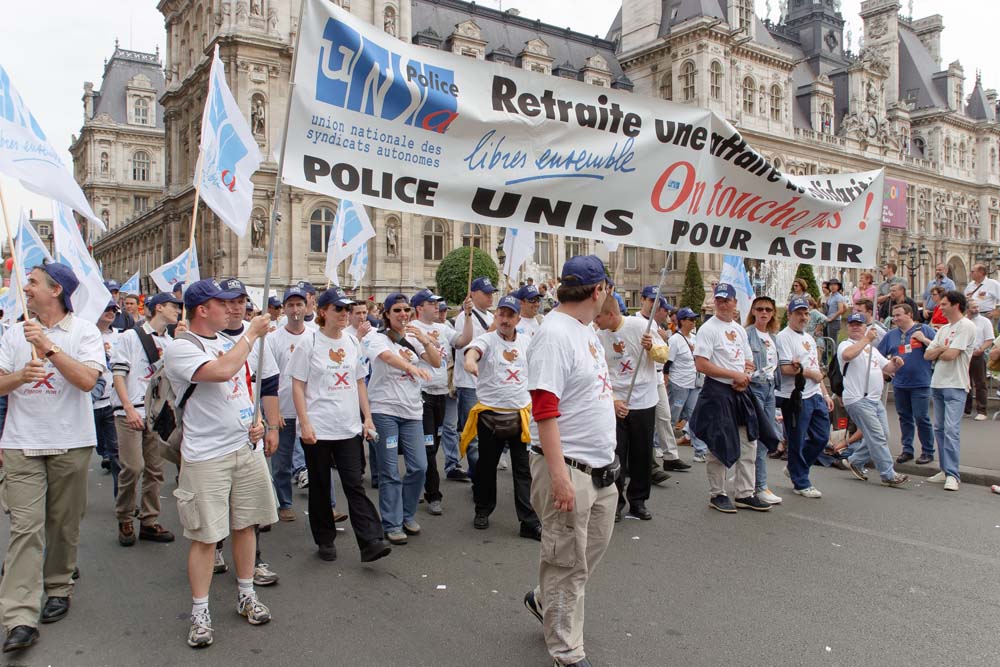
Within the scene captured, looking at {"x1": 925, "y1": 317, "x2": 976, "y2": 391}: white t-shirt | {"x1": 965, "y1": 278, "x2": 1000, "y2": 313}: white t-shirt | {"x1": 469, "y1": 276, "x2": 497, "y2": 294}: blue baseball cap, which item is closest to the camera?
{"x1": 469, "y1": 276, "x2": 497, "y2": 294}: blue baseball cap

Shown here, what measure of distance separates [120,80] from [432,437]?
7464cm

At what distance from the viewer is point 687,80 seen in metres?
46.8

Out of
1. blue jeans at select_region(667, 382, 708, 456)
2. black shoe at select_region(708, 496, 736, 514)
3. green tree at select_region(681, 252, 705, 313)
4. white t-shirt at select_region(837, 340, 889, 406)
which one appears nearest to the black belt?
black shoe at select_region(708, 496, 736, 514)

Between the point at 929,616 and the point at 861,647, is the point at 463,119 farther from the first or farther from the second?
the point at 929,616

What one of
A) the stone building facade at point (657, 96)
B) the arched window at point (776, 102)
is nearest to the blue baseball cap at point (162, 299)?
the stone building facade at point (657, 96)

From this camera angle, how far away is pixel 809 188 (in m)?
6.10

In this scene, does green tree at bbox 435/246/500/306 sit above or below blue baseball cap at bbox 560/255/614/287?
above

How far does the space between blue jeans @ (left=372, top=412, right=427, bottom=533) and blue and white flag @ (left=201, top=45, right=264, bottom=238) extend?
2321 mm

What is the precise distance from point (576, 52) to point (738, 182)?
47.9m

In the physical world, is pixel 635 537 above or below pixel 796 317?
below

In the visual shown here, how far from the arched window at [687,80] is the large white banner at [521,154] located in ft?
143

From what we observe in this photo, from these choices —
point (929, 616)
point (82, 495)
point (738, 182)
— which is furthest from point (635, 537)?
point (82, 495)

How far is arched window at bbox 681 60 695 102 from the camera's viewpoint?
46.5 m

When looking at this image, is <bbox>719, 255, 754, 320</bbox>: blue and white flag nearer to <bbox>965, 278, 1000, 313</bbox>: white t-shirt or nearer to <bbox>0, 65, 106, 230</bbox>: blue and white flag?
<bbox>965, 278, 1000, 313</bbox>: white t-shirt
